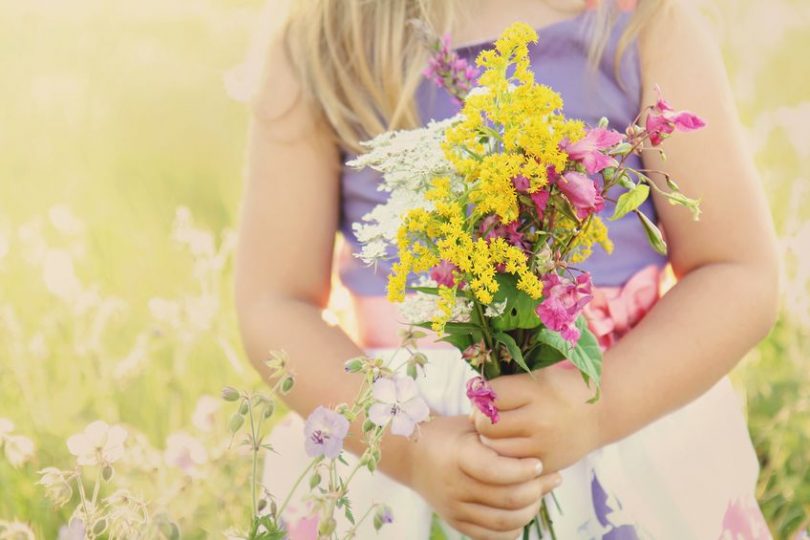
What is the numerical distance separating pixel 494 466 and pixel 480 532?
0.08m

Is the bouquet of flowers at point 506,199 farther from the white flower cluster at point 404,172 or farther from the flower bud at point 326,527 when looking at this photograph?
the flower bud at point 326,527

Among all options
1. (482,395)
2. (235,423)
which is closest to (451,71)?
(482,395)

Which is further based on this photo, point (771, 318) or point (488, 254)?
point (771, 318)

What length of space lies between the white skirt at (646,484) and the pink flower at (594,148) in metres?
0.51

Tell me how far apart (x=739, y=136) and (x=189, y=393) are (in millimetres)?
1224

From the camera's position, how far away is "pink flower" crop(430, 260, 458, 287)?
0.80 m

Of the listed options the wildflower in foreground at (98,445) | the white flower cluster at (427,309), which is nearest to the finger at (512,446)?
the white flower cluster at (427,309)

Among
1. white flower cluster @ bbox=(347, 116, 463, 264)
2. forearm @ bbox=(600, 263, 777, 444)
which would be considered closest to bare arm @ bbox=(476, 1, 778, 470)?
forearm @ bbox=(600, 263, 777, 444)

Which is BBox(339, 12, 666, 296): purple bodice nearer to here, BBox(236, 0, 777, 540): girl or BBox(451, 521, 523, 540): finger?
BBox(236, 0, 777, 540): girl

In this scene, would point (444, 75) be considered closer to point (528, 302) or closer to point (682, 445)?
point (528, 302)

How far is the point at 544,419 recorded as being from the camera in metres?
1.04

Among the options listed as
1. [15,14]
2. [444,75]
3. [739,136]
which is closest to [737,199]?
[739,136]

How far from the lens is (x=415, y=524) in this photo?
1188 mm

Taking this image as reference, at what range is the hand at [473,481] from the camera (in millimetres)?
1018
